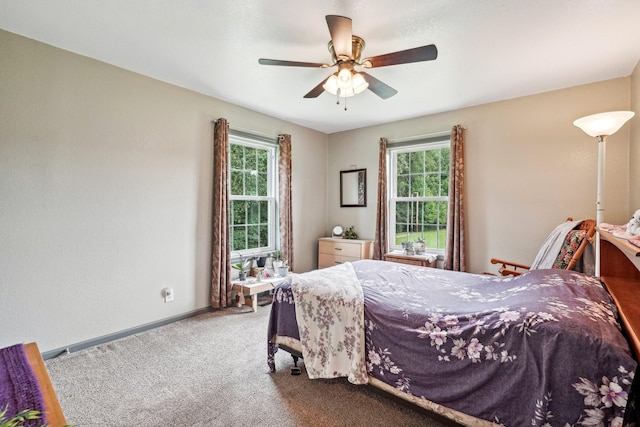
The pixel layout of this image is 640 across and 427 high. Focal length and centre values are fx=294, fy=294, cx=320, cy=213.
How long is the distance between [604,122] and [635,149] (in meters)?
1.06

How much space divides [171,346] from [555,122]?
4.50 metres

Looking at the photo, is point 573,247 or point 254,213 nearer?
point 573,247

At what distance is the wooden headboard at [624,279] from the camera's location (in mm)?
1169

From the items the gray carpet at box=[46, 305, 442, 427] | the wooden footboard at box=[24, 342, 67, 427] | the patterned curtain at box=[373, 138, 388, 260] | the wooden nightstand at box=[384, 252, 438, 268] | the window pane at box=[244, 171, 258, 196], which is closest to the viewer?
the wooden footboard at box=[24, 342, 67, 427]

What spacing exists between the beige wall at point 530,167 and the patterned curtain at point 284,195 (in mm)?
1939

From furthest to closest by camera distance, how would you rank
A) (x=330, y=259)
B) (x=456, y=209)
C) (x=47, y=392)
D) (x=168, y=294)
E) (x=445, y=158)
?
1. (x=330, y=259)
2. (x=445, y=158)
3. (x=456, y=209)
4. (x=168, y=294)
5. (x=47, y=392)

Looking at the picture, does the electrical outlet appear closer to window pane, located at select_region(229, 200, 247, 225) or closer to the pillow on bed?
window pane, located at select_region(229, 200, 247, 225)

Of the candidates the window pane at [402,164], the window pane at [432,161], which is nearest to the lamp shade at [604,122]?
the window pane at [432,161]

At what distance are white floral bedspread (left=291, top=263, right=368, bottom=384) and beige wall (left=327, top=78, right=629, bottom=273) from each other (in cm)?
236

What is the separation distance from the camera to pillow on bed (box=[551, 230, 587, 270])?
7.80ft

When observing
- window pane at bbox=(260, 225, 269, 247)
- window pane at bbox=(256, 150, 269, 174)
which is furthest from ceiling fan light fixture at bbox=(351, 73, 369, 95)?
window pane at bbox=(260, 225, 269, 247)

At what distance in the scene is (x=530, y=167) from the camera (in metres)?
3.34

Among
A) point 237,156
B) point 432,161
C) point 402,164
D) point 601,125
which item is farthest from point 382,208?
point 601,125

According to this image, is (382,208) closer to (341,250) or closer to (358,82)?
(341,250)
